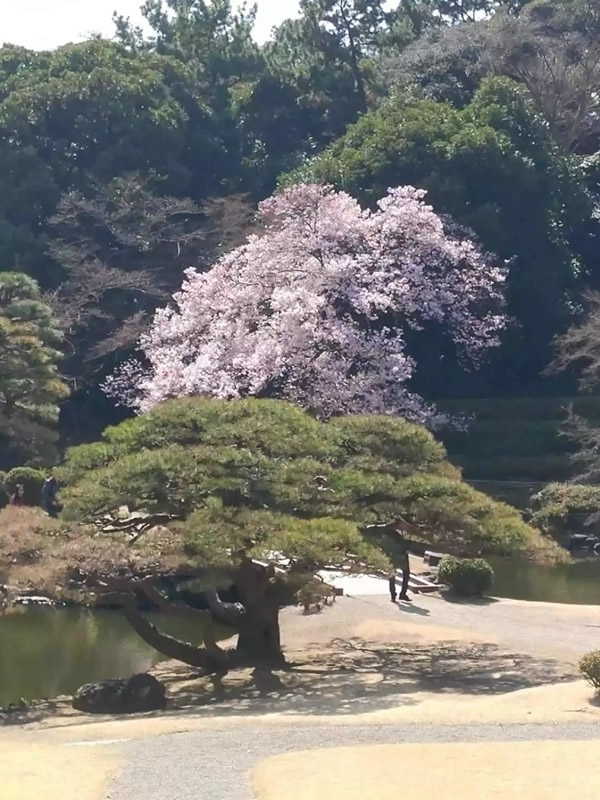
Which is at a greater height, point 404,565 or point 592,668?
point 404,565

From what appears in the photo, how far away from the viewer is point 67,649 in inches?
720

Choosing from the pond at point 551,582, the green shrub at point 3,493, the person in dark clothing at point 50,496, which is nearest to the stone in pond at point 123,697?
the person in dark clothing at point 50,496

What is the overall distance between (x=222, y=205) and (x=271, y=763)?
99.5 ft

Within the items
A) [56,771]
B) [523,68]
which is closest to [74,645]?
[56,771]

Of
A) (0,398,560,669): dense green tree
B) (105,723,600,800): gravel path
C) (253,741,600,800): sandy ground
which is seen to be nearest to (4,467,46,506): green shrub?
(0,398,560,669): dense green tree

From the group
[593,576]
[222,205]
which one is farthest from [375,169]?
[593,576]

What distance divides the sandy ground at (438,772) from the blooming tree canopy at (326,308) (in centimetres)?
1885

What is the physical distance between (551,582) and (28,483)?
11426 millimetres

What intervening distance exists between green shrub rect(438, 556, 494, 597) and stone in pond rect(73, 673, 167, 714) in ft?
26.0

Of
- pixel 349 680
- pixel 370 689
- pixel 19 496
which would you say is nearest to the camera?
pixel 370 689

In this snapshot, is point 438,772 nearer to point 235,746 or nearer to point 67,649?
point 235,746

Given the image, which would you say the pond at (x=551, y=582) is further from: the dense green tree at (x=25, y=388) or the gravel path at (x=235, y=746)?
the gravel path at (x=235, y=746)

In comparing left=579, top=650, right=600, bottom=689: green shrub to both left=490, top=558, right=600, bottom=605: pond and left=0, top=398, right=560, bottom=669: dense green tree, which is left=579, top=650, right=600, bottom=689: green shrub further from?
left=490, top=558, right=600, bottom=605: pond

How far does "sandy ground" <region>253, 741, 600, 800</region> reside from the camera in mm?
8914
